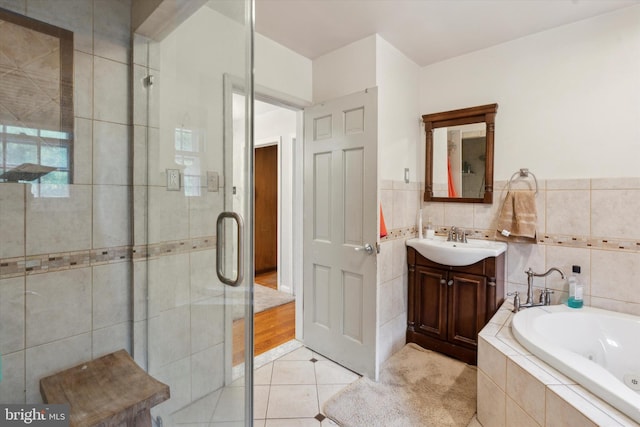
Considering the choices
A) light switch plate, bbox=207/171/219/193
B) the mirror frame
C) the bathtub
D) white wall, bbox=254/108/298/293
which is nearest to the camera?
light switch plate, bbox=207/171/219/193

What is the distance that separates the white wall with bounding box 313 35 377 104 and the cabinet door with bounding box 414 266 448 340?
5.13ft

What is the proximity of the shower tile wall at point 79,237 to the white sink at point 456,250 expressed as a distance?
201 centimetres

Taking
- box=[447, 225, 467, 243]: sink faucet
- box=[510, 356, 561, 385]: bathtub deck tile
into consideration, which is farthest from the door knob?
box=[510, 356, 561, 385]: bathtub deck tile

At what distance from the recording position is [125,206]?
153cm

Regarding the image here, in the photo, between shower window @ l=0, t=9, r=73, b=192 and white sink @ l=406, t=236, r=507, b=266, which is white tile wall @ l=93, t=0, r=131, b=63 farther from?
white sink @ l=406, t=236, r=507, b=266

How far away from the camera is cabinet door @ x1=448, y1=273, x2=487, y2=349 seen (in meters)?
2.26

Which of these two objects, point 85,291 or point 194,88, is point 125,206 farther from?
point 194,88

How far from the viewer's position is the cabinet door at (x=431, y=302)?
8.04ft

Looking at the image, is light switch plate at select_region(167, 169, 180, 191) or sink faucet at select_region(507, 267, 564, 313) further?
sink faucet at select_region(507, 267, 564, 313)

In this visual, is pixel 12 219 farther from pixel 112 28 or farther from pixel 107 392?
pixel 112 28

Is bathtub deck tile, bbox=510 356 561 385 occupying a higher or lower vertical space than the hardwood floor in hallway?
higher

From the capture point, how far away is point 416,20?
2035mm

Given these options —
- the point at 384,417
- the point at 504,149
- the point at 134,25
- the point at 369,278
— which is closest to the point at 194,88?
the point at 134,25

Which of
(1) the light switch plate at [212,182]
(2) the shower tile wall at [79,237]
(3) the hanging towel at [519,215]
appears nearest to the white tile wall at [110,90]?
(2) the shower tile wall at [79,237]
